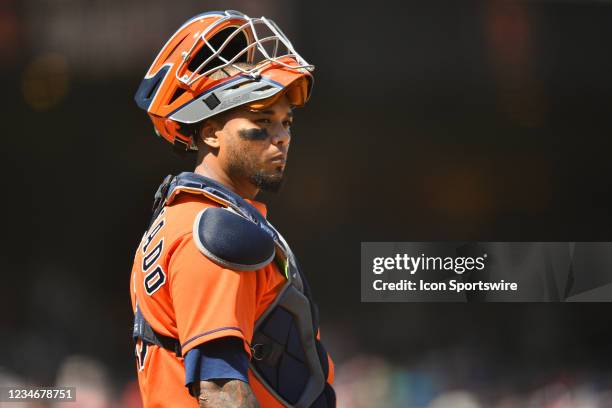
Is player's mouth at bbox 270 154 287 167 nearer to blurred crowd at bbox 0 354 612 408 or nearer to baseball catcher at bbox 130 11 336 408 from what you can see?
baseball catcher at bbox 130 11 336 408

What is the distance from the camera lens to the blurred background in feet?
13.5

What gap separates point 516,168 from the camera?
164 inches

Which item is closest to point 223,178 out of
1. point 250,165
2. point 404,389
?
point 250,165

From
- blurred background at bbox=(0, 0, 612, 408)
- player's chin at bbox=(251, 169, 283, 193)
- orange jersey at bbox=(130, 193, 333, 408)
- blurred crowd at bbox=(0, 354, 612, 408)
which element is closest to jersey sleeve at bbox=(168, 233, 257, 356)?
orange jersey at bbox=(130, 193, 333, 408)

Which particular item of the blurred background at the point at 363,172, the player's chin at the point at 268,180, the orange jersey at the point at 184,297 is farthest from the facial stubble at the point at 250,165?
the blurred background at the point at 363,172

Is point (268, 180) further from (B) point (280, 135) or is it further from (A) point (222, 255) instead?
(A) point (222, 255)

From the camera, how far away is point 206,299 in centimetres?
157

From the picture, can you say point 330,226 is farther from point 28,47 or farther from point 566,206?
point 28,47

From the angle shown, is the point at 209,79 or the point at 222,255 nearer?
the point at 222,255

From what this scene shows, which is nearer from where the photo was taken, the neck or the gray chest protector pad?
the gray chest protector pad

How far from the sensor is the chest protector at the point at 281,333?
175 cm

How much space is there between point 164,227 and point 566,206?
2.87 m

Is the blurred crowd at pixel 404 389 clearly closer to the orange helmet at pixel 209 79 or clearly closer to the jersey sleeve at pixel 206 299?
the orange helmet at pixel 209 79

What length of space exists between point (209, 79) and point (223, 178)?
0.21 metres
